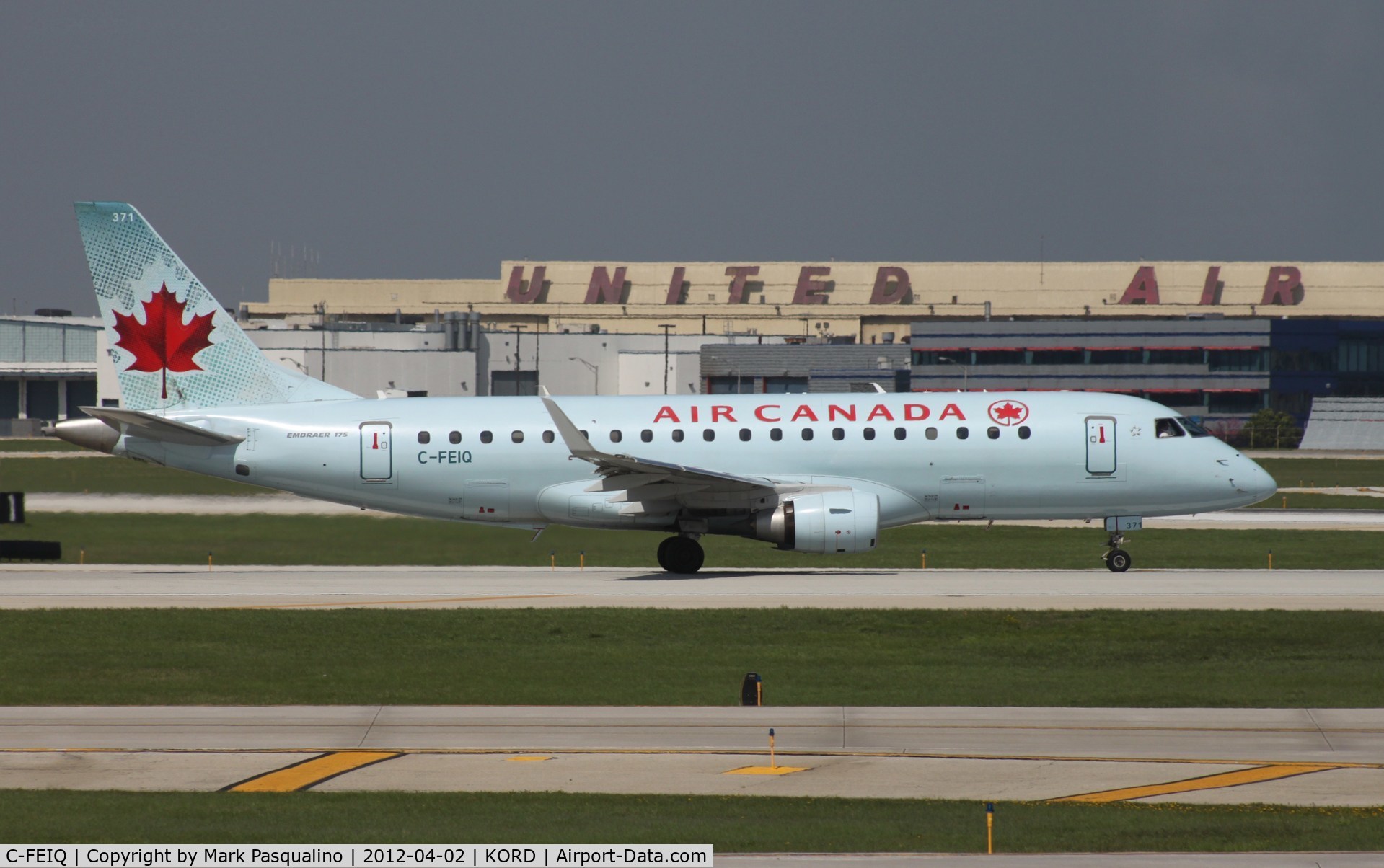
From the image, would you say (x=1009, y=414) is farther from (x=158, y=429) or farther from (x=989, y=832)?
(x=989, y=832)

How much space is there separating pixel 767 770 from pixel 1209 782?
4748 mm

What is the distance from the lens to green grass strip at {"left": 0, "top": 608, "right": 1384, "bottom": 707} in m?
21.0

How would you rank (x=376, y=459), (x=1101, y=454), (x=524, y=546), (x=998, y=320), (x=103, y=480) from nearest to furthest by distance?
(x=1101, y=454)
(x=376, y=459)
(x=524, y=546)
(x=103, y=480)
(x=998, y=320)

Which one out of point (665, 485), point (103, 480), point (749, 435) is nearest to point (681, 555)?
point (665, 485)

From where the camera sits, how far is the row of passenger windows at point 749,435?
35.3 meters

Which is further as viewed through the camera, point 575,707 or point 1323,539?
point 1323,539

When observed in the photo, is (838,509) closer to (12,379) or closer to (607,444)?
(607,444)

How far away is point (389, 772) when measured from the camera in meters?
16.3

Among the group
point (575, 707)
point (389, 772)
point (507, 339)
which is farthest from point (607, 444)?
point (507, 339)

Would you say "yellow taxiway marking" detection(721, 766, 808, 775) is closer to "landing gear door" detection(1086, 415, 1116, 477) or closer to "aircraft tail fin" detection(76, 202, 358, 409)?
"landing gear door" detection(1086, 415, 1116, 477)

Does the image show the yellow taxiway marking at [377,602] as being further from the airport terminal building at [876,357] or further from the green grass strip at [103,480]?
the airport terminal building at [876,357]

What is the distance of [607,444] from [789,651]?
12604mm

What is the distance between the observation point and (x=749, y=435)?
35688mm

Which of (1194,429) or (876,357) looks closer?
(1194,429)
